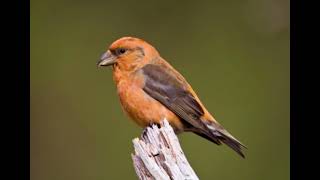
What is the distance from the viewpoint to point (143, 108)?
721 centimetres

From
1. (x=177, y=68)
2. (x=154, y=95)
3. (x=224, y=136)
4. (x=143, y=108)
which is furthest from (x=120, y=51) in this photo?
(x=177, y=68)

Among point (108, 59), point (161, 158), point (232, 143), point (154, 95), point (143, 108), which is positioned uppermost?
point (108, 59)

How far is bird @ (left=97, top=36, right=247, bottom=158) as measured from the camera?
7.24 meters

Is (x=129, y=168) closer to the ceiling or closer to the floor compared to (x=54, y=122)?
closer to the floor

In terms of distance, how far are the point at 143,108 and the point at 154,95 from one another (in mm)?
205

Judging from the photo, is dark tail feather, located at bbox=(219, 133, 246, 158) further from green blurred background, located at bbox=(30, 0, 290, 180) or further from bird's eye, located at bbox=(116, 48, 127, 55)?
green blurred background, located at bbox=(30, 0, 290, 180)

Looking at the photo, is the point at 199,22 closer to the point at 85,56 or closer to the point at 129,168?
the point at 85,56

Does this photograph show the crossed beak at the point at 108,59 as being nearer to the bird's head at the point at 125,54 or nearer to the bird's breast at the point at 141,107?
the bird's head at the point at 125,54

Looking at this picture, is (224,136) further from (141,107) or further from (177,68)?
(177,68)

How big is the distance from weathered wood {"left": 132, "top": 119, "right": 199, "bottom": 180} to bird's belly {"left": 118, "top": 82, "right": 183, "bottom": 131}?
99 centimetres

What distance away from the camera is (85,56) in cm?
1073
